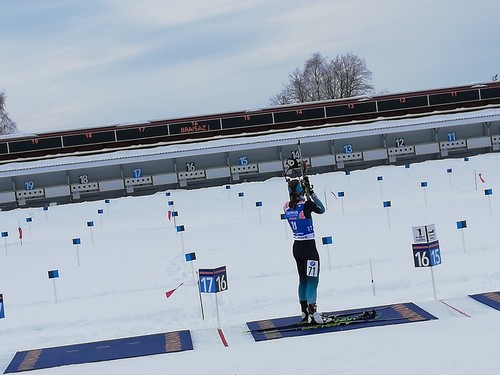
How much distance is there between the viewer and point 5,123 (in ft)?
255

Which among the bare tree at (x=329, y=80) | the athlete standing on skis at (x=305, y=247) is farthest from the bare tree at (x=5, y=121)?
the athlete standing on skis at (x=305, y=247)

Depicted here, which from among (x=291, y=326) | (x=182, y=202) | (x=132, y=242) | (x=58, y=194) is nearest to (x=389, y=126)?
(x=182, y=202)

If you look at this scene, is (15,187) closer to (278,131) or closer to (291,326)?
(278,131)

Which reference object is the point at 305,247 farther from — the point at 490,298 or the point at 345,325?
the point at 490,298

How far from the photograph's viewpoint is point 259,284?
44.4 ft

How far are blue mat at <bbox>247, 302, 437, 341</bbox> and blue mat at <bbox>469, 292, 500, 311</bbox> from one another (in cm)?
90

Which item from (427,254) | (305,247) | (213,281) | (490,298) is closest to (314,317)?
(305,247)

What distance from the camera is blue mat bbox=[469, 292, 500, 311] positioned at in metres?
10.0

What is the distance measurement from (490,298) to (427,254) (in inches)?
42.0

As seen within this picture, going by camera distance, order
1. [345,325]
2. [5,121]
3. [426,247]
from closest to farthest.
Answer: [345,325]
[426,247]
[5,121]

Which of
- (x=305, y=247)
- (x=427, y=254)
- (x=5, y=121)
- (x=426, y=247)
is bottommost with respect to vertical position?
(x=427, y=254)

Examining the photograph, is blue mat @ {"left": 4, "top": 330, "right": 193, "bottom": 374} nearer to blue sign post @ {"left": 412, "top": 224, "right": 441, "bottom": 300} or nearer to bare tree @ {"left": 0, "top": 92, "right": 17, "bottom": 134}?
blue sign post @ {"left": 412, "top": 224, "right": 441, "bottom": 300}

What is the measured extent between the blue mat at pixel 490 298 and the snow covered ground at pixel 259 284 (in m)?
0.19

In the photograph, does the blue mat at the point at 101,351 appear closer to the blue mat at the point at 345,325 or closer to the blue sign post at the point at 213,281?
the blue sign post at the point at 213,281
